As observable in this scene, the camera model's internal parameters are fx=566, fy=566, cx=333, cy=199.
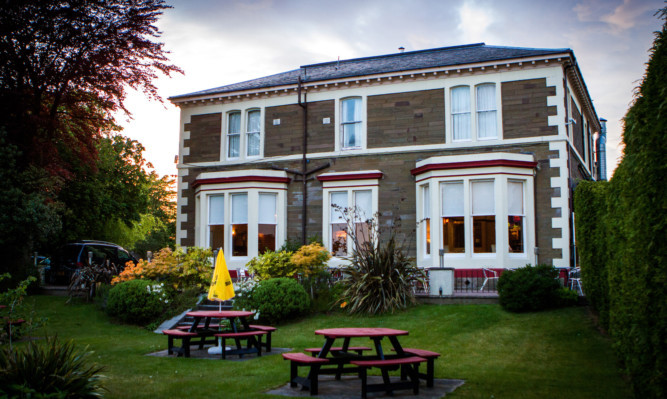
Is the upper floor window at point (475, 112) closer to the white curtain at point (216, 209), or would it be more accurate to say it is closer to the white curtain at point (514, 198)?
the white curtain at point (514, 198)

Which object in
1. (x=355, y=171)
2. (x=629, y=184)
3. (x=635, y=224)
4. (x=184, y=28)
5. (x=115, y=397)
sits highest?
(x=184, y=28)

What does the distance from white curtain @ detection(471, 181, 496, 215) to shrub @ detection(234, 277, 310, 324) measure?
6.33 m

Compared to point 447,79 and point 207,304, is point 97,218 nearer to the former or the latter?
point 207,304

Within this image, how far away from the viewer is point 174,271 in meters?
16.6

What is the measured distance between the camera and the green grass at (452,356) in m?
7.71

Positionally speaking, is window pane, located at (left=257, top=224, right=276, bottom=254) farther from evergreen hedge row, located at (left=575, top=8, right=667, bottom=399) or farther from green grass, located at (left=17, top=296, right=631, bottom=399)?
evergreen hedge row, located at (left=575, top=8, right=667, bottom=399)

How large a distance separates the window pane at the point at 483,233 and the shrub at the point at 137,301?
9.47m

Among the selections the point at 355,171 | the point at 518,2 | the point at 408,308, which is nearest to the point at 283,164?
the point at 355,171

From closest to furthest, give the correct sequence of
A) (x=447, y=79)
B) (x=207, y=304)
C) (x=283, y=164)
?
(x=207, y=304) → (x=447, y=79) → (x=283, y=164)

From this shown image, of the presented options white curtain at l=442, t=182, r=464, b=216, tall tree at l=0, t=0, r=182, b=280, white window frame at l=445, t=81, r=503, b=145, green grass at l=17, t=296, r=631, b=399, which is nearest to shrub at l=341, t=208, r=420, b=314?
green grass at l=17, t=296, r=631, b=399

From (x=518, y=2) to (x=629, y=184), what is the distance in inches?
410

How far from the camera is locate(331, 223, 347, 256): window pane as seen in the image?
65.4ft

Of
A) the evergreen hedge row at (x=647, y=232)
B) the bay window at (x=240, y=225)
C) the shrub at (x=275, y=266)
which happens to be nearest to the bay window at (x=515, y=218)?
the shrub at (x=275, y=266)

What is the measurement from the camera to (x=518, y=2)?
15000mm
